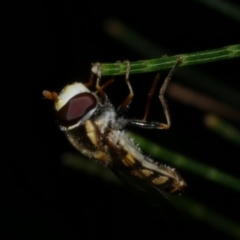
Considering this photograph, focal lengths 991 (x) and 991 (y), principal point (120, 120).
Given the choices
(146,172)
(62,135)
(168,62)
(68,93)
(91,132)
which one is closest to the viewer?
(168,62)

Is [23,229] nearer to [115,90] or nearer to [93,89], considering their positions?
[115,90]

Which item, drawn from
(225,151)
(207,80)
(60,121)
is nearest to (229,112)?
(207,80)

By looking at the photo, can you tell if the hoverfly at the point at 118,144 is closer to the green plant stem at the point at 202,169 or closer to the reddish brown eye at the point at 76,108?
the reddish brown eye at the point at 76,108

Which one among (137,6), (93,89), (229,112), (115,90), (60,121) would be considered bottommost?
(60,121)

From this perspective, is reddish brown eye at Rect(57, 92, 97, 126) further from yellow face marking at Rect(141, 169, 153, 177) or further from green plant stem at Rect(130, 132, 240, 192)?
yellow face marking at Rect(141, 169, 153, 177)

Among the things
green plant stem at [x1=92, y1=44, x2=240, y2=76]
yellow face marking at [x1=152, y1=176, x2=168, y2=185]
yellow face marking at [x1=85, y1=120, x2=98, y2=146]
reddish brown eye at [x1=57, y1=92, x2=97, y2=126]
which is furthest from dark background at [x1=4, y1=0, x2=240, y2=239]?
green plant stem at [x1=92, y1=44, x2=240, y2=76]

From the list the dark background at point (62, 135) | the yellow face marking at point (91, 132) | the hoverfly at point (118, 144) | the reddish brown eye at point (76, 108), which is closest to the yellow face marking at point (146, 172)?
the hoverfly at point (118, 144)

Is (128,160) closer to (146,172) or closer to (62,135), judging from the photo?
(146,172)

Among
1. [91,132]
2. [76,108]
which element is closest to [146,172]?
[91,132]
